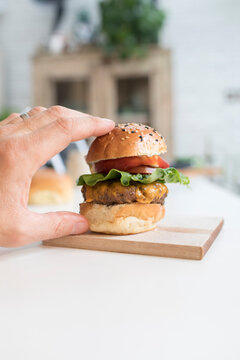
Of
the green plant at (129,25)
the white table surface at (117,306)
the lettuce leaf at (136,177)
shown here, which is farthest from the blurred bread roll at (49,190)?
the green plant at (129,25)

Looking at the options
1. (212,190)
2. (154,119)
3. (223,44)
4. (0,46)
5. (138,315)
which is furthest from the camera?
(0,46)

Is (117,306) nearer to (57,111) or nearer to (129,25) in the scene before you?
(57,111)

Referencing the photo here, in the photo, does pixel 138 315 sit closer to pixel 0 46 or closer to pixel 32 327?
pixel 32 327

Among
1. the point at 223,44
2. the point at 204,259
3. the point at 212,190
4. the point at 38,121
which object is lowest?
the point at 212,190

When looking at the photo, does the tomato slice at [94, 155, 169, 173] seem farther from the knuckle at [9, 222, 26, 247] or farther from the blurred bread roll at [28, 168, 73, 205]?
the blurred bread roll at [28, 168, 73, 205]

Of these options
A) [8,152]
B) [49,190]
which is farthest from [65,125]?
[49,190]

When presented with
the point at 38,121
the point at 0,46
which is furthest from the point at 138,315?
the point at 0,46
